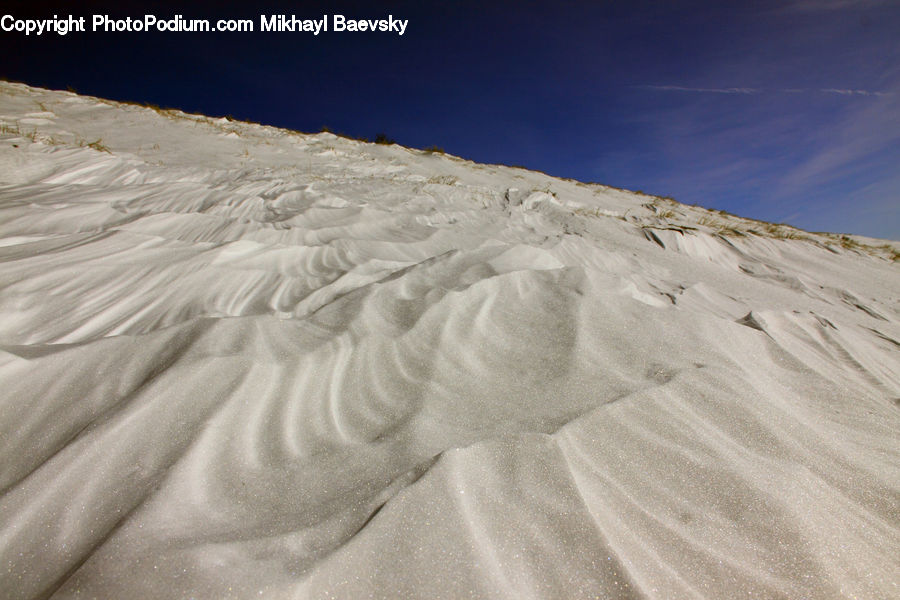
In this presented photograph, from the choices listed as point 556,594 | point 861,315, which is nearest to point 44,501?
point 556,594

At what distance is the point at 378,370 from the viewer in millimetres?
1250

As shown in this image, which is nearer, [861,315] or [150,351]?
[150,351]

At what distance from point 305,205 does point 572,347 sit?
2.90m

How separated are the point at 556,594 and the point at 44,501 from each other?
1.02m

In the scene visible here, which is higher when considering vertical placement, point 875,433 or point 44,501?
point 875,433

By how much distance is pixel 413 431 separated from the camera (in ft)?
3.23

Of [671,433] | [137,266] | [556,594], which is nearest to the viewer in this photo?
[556,594]

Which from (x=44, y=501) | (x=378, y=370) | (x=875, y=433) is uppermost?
(x=875, y=433)

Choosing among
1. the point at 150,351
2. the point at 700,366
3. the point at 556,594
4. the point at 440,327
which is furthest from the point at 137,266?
the point at 700,366

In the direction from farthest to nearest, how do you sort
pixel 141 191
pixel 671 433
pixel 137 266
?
pixel 141 191
pixel 137 266
pixel 671 433

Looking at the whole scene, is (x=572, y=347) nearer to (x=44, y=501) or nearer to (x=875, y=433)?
(x=875, y=433)

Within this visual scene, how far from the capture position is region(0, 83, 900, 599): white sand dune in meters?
0.67

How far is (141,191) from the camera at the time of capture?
3.26 metres

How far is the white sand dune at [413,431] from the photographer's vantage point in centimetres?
67
